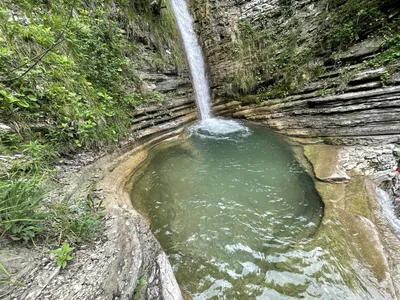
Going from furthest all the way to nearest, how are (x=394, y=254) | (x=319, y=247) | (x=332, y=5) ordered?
(x=332, y=5) < (x=319, y=247) < (x=394, y=254)

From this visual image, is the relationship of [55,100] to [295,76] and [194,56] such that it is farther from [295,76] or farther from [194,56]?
[194,56]

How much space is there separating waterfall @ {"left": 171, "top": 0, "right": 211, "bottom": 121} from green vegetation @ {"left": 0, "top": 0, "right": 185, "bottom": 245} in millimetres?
2482

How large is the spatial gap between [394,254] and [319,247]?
0.80 metres

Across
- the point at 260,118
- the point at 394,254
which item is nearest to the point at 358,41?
the point at 260,118

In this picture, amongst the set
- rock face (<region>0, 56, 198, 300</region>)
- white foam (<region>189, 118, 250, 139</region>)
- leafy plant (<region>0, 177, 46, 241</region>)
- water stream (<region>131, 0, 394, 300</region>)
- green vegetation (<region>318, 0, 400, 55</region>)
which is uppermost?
green vegetation (<region>318, 0, 400, 55</region>)

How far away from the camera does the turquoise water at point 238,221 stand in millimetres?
2166

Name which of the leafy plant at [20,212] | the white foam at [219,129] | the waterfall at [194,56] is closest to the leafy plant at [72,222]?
the leafy plant at [20,212]

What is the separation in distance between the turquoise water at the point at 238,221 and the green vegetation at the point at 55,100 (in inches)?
44.4

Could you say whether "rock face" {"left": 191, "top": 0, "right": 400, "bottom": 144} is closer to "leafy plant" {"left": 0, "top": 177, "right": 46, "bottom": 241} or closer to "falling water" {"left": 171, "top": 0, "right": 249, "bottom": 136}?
"falling water" {"left": 171, "top": 0, "right": 249, "bottom": 136}

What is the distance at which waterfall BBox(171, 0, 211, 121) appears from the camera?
7.96 m

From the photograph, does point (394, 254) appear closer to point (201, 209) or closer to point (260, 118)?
point (201, 209)

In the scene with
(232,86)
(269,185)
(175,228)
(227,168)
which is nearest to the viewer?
(175,228)

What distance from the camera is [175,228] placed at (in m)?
2.92

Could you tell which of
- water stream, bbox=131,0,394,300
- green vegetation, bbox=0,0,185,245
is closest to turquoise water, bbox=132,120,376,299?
water stream, bbox=131,0,394,300
